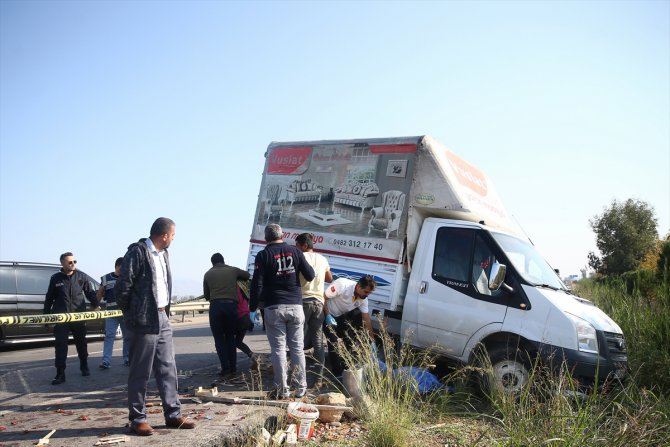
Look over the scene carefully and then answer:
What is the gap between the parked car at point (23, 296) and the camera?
1038 centimetres

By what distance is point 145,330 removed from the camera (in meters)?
4.67

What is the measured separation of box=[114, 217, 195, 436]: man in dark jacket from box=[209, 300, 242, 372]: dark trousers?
2.26 metres

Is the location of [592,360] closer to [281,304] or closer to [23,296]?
[281,304]

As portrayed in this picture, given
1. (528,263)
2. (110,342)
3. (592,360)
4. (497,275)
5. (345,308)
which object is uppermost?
(528,263)

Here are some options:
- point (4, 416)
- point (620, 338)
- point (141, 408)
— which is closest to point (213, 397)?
point (141, 408)

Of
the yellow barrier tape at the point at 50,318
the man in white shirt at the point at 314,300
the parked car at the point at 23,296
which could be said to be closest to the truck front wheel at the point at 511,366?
the man in white shirt at the point at 314,300

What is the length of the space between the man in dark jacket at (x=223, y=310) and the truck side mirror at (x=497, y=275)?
11.6 feet

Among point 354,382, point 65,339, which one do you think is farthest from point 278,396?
point 65,339

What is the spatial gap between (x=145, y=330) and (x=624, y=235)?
39214 mm

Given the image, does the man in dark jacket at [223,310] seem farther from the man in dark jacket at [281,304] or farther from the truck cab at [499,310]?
the truck cab at [499,310]

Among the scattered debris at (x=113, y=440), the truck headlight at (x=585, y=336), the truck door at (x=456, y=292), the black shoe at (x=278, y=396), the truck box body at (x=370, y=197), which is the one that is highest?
the truck box body at (x=370, y=197)

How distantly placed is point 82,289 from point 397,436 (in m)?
5.83

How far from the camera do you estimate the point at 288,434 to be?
4.48 metres

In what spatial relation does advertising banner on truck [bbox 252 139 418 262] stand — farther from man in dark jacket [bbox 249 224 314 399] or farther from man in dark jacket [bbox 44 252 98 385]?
man in dark jacket [bbox 44 252 98 385]
